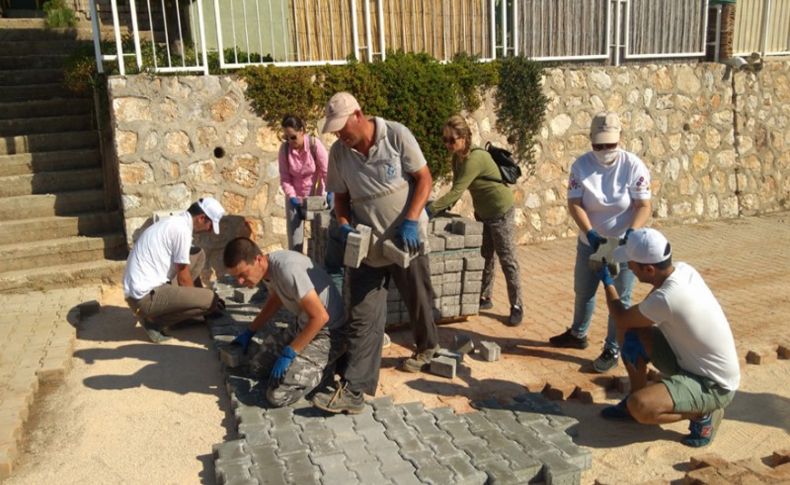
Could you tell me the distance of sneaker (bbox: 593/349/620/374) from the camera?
5.21 meters

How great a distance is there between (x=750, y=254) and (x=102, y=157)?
25.1 feet

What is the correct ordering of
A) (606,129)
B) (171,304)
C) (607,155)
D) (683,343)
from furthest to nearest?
1. (171,304)
2. (607,155)
3. (606,129)
4. (683,343)

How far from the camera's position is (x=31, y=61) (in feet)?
31.2

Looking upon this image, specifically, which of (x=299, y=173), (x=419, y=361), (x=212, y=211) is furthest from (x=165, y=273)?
(x=419, y=361)

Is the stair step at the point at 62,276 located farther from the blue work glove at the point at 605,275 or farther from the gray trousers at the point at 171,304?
the blue work glove at the point at 605,275

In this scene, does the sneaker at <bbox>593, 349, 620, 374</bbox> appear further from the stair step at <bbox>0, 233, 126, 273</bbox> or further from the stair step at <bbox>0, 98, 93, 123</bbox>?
the stair step at <bbox>0, 98, 93, 123</bbox>

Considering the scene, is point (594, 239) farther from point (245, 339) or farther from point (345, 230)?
point (245, 339)

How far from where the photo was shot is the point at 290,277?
437 centimetres

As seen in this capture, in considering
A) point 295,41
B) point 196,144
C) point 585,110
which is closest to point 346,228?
point 196,144

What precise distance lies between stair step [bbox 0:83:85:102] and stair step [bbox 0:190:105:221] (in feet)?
6.11

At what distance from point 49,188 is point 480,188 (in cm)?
496

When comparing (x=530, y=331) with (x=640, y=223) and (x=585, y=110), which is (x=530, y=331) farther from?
(x=585, y=110)

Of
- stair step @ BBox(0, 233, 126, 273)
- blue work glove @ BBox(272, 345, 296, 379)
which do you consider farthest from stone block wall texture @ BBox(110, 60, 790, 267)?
blue work glove @ BBox(272, 345, 296, 379)

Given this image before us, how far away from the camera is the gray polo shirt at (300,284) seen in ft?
14.3
